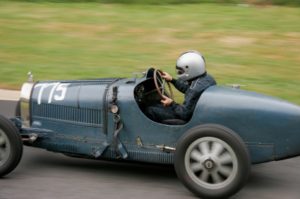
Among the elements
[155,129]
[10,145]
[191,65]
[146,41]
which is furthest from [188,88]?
[146,41]

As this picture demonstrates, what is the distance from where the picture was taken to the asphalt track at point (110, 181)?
5.77 m

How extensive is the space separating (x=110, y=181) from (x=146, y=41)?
7.91 metres

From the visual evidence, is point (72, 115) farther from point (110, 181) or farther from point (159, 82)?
point (159, 82)

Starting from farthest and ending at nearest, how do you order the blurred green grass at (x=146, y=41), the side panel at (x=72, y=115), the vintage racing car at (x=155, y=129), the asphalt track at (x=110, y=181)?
the blurred green grass at (x=146, y=41), the side panel at (x=72, y=115), the asphalt track at (x=110, y=181), the vintage racing car at (x=155, y=129)

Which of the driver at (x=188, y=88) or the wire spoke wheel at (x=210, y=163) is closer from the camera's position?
the wire spoke wheel at (x=210, y=163)

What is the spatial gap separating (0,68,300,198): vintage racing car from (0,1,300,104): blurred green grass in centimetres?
397

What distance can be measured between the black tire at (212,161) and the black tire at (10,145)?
5.17 feet

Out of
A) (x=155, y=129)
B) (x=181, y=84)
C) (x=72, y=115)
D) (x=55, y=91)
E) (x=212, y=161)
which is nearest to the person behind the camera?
(x=212, y=161)

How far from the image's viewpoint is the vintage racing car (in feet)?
18.1

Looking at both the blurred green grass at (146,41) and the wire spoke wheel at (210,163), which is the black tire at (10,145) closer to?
the wire spoke wheel at (210,163)

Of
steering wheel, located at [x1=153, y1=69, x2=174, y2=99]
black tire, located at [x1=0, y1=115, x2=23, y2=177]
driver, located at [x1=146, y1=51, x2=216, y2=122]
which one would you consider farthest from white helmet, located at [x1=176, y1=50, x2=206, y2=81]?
black tire, located at [x1=0, y1=115, x2=23, y2=177]

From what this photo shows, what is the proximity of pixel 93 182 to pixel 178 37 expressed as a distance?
8259 mm

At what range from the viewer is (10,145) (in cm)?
600

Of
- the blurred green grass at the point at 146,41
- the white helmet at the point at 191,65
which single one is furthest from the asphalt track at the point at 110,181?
the blurred green grass at the point at 146,41
